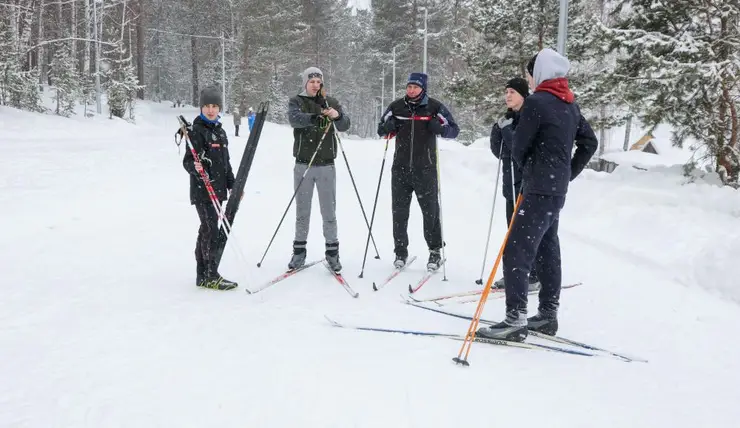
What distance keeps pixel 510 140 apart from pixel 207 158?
10.1ft

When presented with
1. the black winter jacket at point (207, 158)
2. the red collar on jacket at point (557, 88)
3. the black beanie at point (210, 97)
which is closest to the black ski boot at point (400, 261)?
the black winter jacket at point (207, 158)

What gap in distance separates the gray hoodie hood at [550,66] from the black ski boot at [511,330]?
5.98 feet

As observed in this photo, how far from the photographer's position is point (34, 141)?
1593 centimetres

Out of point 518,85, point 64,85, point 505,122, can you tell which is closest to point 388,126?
point 505,122

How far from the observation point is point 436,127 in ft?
18.6

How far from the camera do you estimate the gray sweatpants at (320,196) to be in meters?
5.60

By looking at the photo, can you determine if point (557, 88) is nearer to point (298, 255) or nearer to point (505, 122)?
point (505, 122)

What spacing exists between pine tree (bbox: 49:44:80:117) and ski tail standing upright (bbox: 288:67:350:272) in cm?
2474

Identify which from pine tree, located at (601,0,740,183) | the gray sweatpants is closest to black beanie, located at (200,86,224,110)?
the gray sweatpants

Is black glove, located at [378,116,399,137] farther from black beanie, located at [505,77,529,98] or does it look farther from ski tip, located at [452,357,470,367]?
ski tip, located at [452,357,470,367]

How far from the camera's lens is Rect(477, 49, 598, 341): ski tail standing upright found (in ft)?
11.8

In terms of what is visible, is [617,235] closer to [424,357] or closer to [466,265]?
[466,265]

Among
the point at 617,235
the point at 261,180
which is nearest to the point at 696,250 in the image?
the point at 617,235

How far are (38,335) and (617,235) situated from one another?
291 inches
